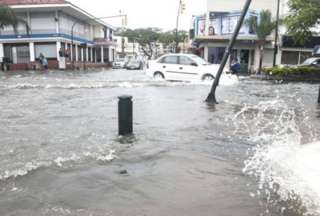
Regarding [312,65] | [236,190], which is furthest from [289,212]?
[312,65]

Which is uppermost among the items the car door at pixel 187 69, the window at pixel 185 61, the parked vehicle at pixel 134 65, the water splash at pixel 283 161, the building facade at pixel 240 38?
the building facade at pixel 240 38

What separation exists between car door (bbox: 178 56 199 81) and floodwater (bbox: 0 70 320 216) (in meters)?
8.24

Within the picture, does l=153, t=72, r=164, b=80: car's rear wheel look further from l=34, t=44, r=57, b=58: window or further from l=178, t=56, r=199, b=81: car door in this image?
l=34, t=44, r=57, b=58: window

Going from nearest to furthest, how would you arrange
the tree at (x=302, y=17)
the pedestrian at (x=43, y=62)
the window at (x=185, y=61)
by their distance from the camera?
the tree at (x=302, y=17) → the window at (x=185, y=61) → the pedestrian at (x=43, y=62)

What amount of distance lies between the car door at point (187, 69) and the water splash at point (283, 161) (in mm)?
9110

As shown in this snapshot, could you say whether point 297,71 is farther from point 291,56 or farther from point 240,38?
point 291,56

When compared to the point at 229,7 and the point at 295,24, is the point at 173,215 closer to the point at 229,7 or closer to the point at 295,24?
the point at 295,24

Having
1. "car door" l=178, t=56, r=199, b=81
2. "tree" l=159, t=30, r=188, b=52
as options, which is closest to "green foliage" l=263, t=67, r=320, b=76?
"car door" l=178, t=56, r=199, b=81

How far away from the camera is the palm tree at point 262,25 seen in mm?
33441

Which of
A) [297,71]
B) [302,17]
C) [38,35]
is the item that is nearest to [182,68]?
[302,17]

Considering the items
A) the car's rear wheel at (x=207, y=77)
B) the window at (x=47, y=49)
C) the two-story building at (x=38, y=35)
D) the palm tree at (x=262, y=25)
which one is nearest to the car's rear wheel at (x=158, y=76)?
the car's rear wheel at (x=207, y=77)

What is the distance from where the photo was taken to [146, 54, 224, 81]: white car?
1827 cm

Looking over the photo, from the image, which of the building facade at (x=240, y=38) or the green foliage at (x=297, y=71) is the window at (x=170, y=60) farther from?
the building facade at (x=240, y=38)

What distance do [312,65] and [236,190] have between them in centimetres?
2365
